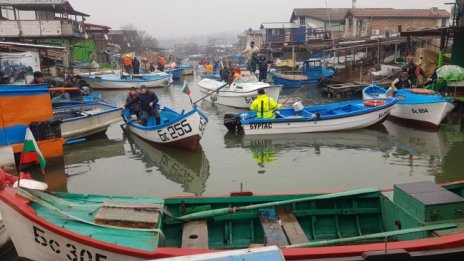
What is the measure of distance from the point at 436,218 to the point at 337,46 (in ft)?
88.2

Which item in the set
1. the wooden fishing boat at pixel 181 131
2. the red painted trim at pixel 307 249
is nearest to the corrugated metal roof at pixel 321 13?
the wooden fishing boat at pixel 181 131

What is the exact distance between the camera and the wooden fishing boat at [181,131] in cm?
1109

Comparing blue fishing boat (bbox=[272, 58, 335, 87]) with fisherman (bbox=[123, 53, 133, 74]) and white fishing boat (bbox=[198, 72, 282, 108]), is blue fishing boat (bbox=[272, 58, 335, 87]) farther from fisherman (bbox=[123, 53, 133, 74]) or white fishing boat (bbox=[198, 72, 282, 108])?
fisherman (bbox=[123, 53, 133, 74])

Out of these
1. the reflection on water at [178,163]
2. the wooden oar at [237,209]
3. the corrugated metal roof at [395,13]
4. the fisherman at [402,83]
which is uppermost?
the corrugated metal roof at [395,13]

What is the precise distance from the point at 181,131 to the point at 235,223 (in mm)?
6073

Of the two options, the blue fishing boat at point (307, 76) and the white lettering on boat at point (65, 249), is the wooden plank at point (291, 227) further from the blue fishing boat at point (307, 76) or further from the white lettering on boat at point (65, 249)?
the blue fishing boat at point (307, 76)

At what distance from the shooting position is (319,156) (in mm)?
11312

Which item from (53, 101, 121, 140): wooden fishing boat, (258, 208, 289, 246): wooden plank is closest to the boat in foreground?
(258, 208, 289, 246): wooden plank

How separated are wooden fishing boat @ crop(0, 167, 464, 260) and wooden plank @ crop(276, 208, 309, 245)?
0.04 ft

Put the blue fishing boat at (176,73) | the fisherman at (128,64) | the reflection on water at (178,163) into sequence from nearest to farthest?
the reflection on water at (178,163) < the fisherman at (128,64) < the blue fishing boat at (176,73)

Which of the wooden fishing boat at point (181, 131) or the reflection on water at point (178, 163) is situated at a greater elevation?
the wooden fishing boat at point (181, 131)

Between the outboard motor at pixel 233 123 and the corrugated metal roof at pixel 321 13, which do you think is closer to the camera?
the outboard motor at pixel 233 123

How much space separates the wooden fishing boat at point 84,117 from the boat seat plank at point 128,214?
7723 mm

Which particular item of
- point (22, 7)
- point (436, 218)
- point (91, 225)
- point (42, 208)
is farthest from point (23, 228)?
point (22, 7)
